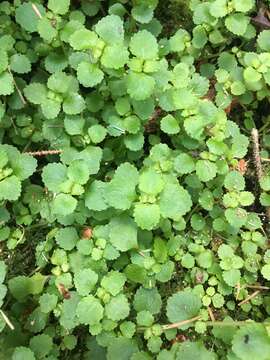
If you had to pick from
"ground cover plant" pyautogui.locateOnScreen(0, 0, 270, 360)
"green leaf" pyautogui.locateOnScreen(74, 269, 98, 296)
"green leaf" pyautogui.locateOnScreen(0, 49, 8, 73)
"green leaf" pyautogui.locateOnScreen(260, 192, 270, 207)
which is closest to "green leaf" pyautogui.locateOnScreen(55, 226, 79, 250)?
"ground cover plant" pyautogui.locateOnScreen(0, 0, 270, 360)

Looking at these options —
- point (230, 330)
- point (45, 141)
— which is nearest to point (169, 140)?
point (45, 141)

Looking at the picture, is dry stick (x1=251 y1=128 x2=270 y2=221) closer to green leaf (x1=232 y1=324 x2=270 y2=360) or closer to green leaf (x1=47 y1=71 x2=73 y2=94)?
green leaf (x1=232 y1=324 x2=270 y2=360)

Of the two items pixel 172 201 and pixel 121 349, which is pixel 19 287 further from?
pixel 172 201

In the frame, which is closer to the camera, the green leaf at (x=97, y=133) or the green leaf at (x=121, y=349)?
the green leaf at (x=121, y=349)

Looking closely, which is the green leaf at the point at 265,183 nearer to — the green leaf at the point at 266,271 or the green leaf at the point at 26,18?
the green leaf at the point at 266,271

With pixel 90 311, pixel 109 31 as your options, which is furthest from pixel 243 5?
A: pixel 90 311

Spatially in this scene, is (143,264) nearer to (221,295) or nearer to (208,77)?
(221,295)

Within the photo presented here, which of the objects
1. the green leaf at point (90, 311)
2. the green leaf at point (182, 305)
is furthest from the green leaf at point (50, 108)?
the green leaf at point (182, 305)
